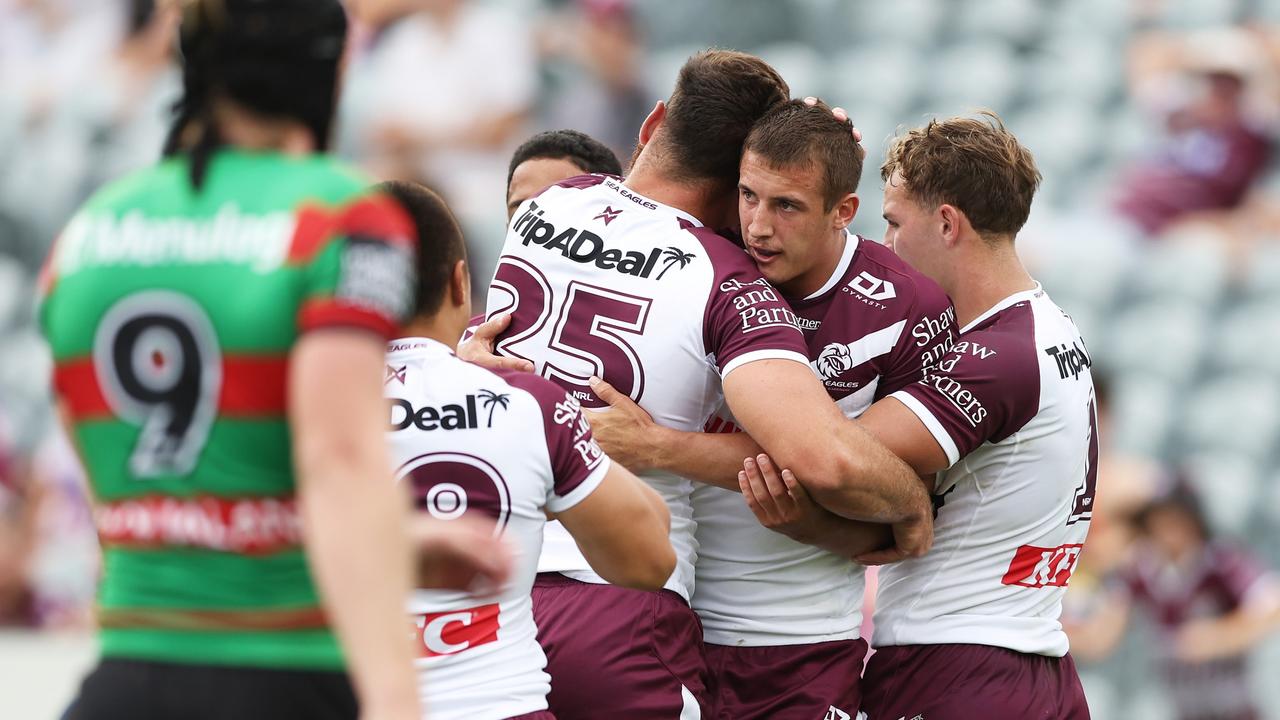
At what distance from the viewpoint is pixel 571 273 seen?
13.3 feet

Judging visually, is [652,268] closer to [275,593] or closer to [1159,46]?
[275,593]

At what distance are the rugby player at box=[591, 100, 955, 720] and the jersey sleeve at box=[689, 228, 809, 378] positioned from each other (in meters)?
0.12

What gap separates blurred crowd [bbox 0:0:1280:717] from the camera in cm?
952

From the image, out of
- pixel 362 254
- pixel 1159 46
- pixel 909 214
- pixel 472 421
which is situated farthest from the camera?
pixel 1159 46

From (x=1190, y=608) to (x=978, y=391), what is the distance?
5942 mm

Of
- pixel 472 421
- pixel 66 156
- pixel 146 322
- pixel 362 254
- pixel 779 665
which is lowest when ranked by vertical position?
pixel 66 156

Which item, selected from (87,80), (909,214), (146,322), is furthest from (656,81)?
(146,322)

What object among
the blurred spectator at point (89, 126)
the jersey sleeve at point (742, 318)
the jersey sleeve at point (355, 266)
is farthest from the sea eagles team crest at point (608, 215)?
the blurred spectator at point (89, 126)

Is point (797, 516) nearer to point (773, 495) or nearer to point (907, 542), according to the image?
point (773, 495)

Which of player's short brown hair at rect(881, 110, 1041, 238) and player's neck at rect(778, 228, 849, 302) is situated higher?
player's short brown hair at rect(881, 110, 1041, 238)

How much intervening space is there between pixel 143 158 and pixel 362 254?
1107cm

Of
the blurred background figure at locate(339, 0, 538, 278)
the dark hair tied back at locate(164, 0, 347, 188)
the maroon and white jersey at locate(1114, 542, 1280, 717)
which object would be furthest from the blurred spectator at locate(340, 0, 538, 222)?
the dark hair tied back at locate(164, 0, 347, 188)

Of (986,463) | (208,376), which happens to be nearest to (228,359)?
(208,376)

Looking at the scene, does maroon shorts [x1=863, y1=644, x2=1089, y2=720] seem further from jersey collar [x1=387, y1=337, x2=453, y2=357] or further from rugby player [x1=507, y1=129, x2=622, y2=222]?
rugby player [x1=507, y1=129, x2=622, y2=222]
